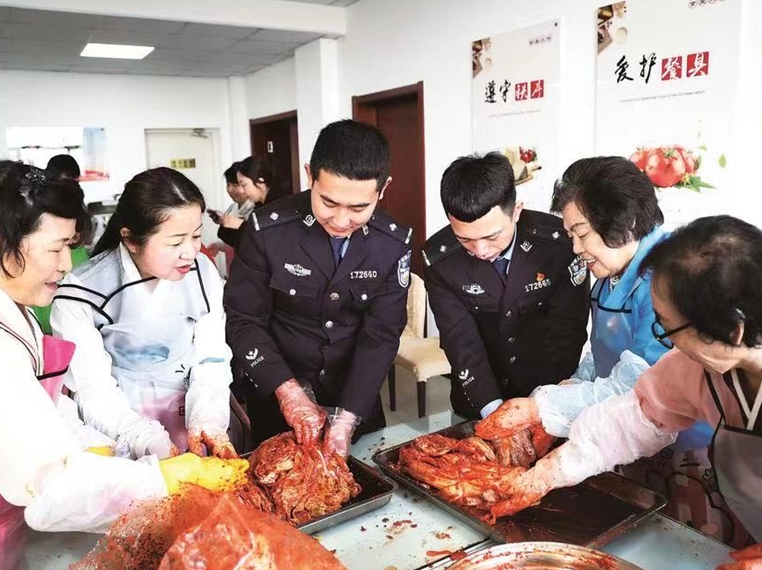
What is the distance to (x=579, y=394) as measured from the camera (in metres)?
1.69

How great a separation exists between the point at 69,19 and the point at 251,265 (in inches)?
162

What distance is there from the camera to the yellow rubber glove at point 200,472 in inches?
51.3

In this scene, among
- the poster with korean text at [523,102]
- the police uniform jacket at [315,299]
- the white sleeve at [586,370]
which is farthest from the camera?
the poster with korean text at [523,102]

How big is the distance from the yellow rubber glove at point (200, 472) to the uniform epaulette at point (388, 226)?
1.00 meters

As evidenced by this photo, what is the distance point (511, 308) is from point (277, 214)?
848 millimetres

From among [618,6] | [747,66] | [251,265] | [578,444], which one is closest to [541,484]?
→ [578,444]

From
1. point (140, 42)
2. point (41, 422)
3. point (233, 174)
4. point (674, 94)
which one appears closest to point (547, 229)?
point (674, 94)

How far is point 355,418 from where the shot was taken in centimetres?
196

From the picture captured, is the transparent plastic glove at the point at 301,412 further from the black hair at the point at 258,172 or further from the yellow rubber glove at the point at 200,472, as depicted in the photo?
the black hair at the point at 258,172

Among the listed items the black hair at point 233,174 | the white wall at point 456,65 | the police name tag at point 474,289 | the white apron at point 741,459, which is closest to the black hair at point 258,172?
the black hair at point 233,174

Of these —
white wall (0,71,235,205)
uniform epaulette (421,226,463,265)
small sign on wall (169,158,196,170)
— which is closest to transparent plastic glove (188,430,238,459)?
uniform epaulette (421,226,463,265)

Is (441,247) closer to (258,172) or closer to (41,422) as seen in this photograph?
(41,422)

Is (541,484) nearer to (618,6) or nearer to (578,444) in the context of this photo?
(578,444)

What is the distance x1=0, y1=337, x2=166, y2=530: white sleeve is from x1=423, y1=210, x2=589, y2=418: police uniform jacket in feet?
3.80
